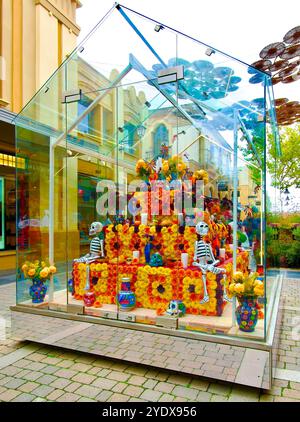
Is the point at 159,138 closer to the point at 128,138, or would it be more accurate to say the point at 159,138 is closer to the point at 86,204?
the point at 128,138

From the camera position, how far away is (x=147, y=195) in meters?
4.27

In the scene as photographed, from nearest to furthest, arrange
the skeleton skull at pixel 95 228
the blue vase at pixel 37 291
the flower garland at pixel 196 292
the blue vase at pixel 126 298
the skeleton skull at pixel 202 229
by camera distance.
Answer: the flower garland at pixel 196 292 → the blue vase at pixel 126 298 → the skeleton skull at pixel 202 229 → the blue vase at pixel 37 291 → the skeleton skull at pixel 95 228

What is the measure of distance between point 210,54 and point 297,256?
24.9ft

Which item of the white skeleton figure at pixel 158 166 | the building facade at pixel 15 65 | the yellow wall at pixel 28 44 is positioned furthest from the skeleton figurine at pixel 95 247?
the yellow wall at pixel 28 44

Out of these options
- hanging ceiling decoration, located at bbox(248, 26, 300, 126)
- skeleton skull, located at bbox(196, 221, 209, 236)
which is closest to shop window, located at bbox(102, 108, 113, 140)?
skeleton skull, located at bbox(196, 221, 209, 236)

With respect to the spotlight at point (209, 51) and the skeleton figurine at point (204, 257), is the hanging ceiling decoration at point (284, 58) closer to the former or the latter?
the spotlight at point (209, 51)

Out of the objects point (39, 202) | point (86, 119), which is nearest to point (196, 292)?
point (39, 202)

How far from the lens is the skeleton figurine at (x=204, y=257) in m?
3.54

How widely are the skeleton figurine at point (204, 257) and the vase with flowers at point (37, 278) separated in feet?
5.91

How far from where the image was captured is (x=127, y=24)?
3518 millimetres

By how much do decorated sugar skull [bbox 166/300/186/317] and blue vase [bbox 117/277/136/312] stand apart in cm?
48

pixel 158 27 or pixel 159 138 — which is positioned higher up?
pixel 158 27

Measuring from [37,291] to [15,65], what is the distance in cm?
710

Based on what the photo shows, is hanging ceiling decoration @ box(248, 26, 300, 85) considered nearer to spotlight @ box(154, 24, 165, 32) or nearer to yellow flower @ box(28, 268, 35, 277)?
spotlight @ box(154, 24, 165, 32)
